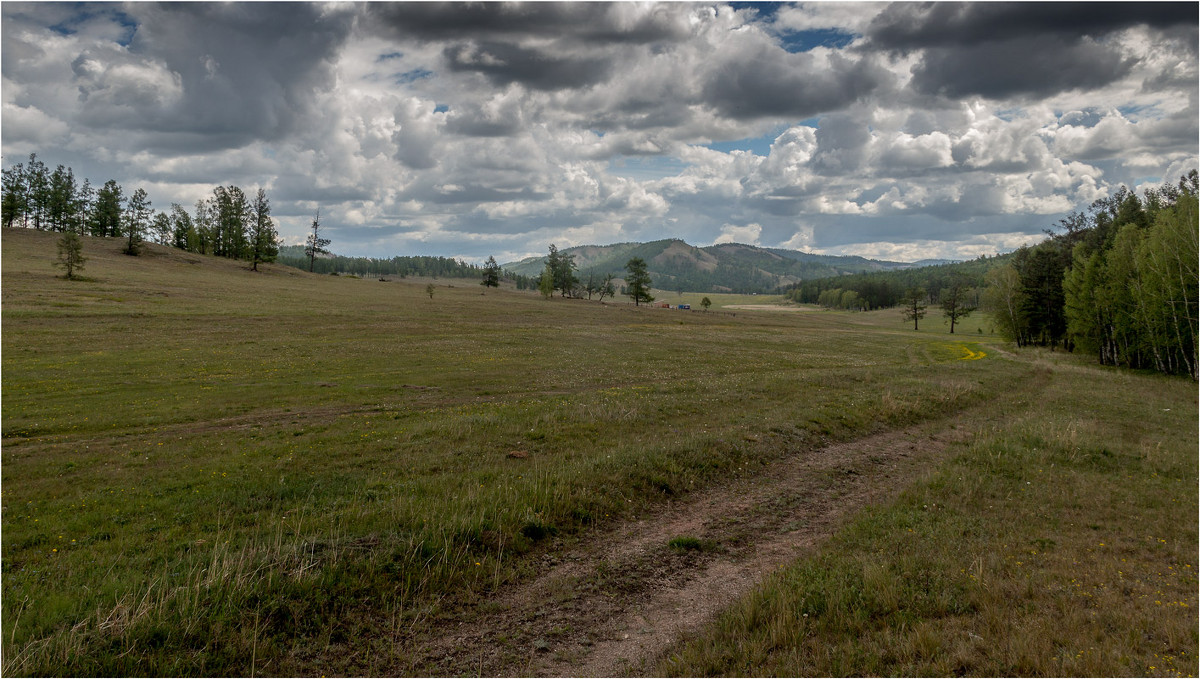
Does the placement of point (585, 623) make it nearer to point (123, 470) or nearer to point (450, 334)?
point (123, 470)

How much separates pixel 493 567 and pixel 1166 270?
214ft

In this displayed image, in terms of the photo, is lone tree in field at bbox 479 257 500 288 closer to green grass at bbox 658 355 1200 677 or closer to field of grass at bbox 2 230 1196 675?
field of grass at bbox 2 230 1196 675

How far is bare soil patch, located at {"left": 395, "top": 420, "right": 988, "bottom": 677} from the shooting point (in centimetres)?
839

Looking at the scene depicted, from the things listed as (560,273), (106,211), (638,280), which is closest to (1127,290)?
(638,280)

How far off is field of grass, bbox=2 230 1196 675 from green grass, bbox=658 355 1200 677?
18cm

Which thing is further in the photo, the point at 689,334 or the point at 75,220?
the point at 75,220

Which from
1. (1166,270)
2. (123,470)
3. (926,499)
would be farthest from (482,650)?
(1166,270)

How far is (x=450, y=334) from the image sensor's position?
61.2 meters

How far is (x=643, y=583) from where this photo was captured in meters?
10.6

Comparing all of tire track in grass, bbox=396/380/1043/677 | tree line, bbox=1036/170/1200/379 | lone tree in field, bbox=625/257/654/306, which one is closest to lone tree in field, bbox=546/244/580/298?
lone tree in field, bbox=625/257/654/306

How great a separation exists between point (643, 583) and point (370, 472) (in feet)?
33.7

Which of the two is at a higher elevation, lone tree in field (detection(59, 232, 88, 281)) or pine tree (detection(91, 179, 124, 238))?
pine tree (detection(91, 179, 124, 238))

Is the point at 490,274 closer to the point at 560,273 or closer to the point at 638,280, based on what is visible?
the point at 560,273

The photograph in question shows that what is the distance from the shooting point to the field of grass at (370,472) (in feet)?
28.7
